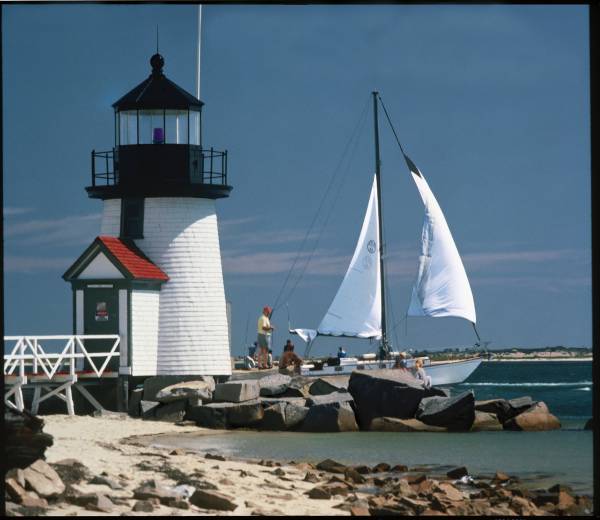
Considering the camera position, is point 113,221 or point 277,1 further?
point 113,221

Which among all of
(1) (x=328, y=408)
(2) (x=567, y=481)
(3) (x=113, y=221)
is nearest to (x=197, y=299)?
(3) (x=113, y=221)

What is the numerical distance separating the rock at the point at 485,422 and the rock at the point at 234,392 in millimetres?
3977

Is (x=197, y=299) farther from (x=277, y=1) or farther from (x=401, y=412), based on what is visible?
(x=277, y=1)

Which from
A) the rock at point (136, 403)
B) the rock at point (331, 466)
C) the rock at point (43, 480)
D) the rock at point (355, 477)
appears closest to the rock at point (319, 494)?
the rock at point (355, 477)

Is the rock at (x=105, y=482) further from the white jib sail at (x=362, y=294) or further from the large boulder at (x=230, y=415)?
the white jib sail at (x=362, y=294)

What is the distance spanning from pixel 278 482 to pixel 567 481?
14.1 feet

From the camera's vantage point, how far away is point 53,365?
24109mm

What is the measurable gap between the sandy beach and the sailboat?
18.2 meters

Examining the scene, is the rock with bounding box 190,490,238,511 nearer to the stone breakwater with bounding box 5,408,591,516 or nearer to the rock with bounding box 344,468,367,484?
the stone breakwater with bounding box 5,408,591,516

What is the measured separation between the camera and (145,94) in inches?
1035

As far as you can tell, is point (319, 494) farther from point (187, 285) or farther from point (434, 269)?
point (434, 269)

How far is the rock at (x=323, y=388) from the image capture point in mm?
25453

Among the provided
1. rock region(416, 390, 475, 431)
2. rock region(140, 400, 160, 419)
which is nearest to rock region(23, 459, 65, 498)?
rock region(140, 400, 160, 419)

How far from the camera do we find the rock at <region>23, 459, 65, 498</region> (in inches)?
466
